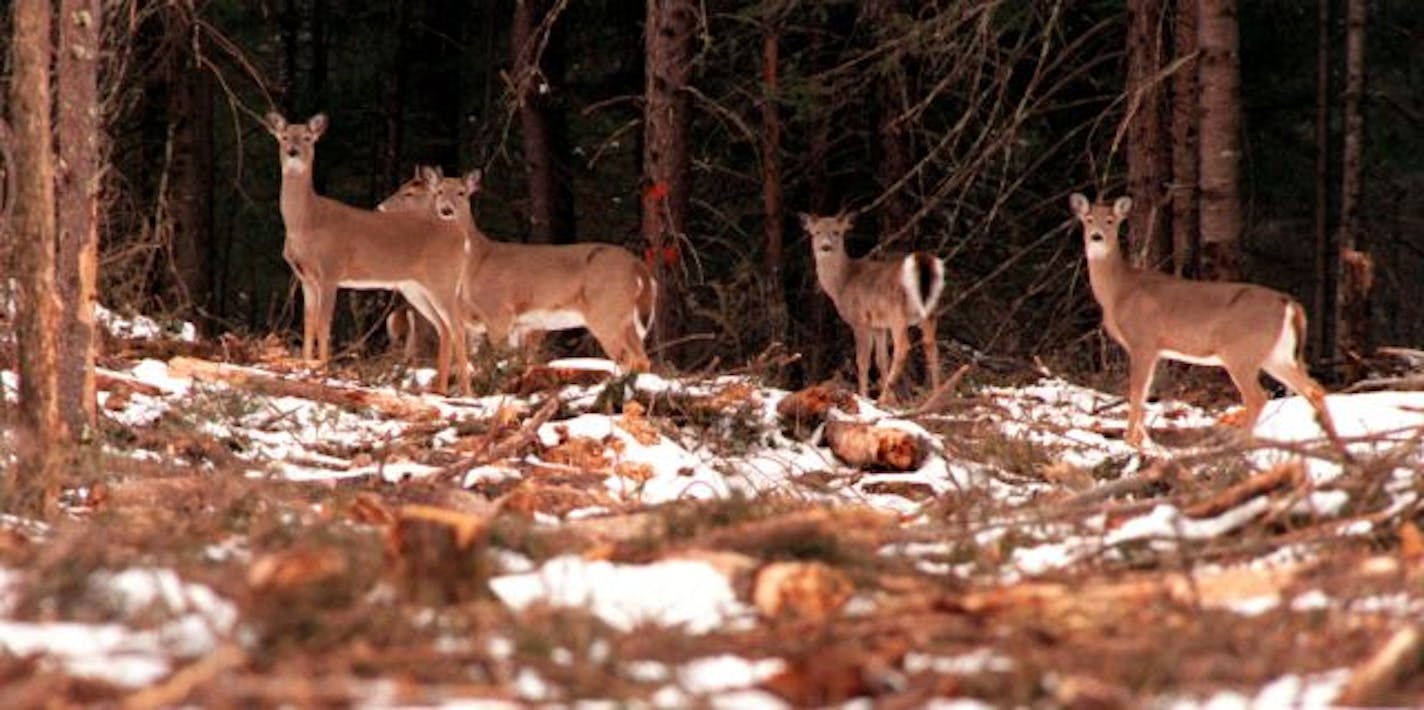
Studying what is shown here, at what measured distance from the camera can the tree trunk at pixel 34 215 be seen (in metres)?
6.50

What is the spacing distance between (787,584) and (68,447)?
11.5 ft

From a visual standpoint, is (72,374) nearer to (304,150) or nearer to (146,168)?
(304,150)

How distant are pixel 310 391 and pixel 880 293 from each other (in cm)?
642

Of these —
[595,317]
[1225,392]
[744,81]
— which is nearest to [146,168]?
[744,81]

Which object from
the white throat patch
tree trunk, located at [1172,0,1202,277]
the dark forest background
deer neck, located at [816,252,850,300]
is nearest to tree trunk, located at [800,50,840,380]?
the dark forest background

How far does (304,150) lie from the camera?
14.6 meters

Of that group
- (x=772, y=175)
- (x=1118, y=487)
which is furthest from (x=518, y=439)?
(x=772, y=175)

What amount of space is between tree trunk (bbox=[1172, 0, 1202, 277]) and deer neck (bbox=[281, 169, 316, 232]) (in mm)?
5755

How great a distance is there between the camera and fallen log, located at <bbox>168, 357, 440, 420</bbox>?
982 centimetres

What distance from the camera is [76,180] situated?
7.35 meters

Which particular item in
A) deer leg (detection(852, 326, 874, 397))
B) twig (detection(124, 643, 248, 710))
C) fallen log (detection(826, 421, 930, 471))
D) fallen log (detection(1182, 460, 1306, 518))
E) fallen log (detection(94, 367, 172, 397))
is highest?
twig (detection(124, 643, 248, 710))

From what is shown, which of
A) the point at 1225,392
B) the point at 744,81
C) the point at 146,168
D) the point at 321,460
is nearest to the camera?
the point at 321,460

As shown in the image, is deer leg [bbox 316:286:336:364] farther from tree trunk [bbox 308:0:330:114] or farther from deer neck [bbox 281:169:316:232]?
tree trunk [bbox 308:0:330:114]

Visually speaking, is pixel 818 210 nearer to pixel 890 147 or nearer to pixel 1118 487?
pixel 890 147
